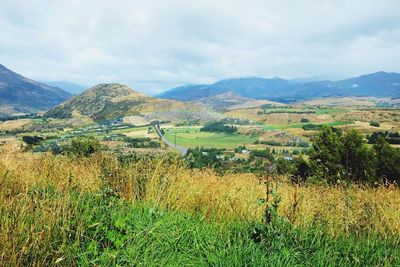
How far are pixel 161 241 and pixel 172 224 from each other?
0.53 metres

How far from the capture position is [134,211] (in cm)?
537

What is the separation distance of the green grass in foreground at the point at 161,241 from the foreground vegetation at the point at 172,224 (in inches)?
0.5

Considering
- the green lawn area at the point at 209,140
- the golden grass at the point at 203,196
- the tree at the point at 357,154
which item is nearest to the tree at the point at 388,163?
the tree at the point at 357,154

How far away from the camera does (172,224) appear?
16.9 feet

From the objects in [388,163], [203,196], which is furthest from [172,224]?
[388,163]

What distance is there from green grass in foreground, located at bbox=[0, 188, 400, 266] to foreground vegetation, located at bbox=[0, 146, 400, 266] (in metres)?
0.01

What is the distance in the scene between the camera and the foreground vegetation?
3.97 meters

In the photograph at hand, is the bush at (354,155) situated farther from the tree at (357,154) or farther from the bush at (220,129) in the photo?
the bush at (220,129)

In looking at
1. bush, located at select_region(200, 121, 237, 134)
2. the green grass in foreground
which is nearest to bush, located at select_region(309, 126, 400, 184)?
the green grass in foreground

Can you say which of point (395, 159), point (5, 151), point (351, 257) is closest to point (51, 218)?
point (351, 257)

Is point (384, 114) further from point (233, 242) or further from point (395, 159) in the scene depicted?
point (233, 242)

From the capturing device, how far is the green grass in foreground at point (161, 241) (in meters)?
3.88

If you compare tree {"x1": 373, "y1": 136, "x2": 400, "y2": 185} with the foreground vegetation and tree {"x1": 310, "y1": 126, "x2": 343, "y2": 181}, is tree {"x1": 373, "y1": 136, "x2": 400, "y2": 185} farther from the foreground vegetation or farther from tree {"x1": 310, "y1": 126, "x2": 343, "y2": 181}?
the foreground vegetation

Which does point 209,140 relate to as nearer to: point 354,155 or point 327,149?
point 327,149
